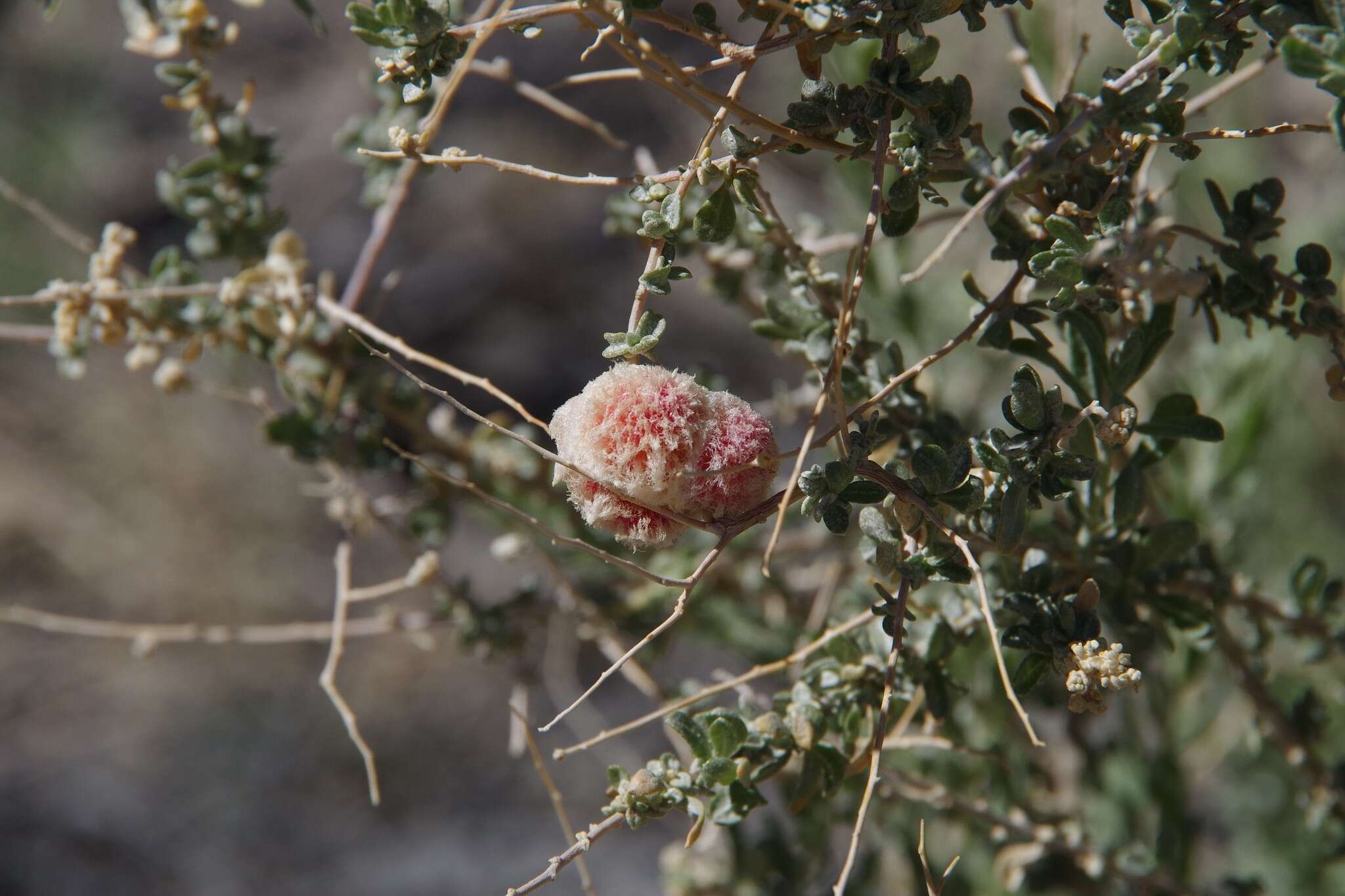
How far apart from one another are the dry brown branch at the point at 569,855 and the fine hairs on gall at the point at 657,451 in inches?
7.5

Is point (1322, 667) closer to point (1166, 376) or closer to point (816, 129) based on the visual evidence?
point (1166, 376)

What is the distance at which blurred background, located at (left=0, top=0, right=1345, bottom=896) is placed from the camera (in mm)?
3219

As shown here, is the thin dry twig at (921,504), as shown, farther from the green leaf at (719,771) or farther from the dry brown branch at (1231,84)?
the dry brown branch at (1231,84)

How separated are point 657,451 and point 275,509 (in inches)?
134

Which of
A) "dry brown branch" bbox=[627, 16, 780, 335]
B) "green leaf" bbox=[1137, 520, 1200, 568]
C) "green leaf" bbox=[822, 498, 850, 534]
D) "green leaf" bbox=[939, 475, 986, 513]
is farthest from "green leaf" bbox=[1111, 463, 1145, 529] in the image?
"dry brown branch" bbox=[627, 16, 780, 335]

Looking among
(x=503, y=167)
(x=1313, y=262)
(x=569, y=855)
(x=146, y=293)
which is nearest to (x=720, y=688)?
(x=569, y=855)

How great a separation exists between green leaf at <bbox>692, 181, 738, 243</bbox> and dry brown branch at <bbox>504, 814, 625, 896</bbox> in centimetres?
39

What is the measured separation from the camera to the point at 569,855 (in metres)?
0.64

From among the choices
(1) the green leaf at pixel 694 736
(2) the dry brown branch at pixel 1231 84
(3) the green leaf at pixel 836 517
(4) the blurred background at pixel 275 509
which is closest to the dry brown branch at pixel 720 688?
(1) the green leaf at pixel 694 736

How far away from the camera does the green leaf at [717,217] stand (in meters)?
0.67

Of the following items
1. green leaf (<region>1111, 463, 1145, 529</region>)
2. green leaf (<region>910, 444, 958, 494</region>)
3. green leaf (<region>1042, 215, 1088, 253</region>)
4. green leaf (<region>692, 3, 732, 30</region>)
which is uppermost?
green leaf (<region>692, 3, 732, 30</region>)

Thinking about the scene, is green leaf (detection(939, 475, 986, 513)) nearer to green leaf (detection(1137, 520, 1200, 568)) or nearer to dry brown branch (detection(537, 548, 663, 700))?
green leaf (detection(1137, 520, 1200, 568))

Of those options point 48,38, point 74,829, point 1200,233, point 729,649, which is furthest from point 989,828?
point 48,38

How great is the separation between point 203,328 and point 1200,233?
90 centimetres
